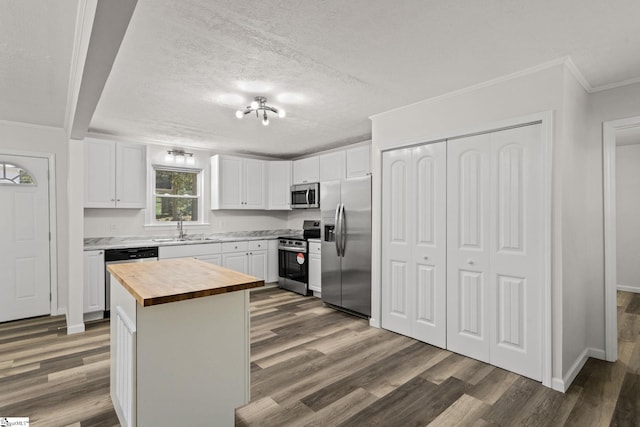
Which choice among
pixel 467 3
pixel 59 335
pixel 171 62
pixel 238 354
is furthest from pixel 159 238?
pixel 467 3

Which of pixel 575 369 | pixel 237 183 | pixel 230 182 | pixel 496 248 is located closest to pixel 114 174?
pixel 230 182

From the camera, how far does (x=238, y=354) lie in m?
1.96

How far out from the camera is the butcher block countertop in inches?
64.0

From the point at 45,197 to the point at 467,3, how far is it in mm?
5005

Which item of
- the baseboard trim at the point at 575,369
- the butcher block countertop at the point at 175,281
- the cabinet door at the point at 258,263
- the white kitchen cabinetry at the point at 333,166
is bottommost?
the baseboard trim at the point at 575,369

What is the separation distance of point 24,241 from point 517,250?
5.44 metres

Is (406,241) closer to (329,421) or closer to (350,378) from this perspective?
(350,378)

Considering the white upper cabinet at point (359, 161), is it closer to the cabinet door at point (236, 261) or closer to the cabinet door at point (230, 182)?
the cabinet door at point (230, 182)

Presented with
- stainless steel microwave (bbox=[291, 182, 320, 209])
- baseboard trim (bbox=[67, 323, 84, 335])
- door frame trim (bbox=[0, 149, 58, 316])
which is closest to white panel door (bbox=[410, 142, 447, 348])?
stainless steel microwave (bbox=[291, 182, 320, 209])

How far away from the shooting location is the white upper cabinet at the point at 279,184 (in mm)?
6039

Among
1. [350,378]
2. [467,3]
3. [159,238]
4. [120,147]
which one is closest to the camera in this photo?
[467,3]

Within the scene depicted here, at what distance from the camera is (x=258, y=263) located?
5629 mm

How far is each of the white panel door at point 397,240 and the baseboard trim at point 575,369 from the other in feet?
4.29

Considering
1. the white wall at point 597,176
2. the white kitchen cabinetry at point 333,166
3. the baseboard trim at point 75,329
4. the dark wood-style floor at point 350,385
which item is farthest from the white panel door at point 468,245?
the baseboard trim at point 75,329
